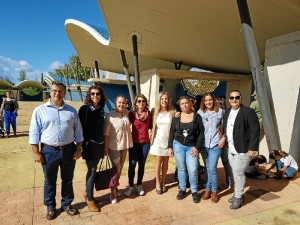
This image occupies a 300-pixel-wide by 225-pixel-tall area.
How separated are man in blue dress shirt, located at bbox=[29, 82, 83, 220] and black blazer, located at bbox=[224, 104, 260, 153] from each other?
2.31 m

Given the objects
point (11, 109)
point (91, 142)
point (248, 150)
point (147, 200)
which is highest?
point (11, 109)

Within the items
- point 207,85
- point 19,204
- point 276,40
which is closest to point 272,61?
point 276,40

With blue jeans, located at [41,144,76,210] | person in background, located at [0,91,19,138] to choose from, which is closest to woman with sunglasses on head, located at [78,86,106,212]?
blue jeans, located at [41,144,76,210]

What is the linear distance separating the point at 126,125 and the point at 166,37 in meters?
6.72

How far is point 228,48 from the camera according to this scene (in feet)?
34.7

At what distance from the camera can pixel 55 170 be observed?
354 centimetres

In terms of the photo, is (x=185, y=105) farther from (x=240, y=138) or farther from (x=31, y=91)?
(x=31, y=91)

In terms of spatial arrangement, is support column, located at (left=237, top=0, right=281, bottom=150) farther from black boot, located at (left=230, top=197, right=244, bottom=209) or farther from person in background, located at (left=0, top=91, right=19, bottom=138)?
person in background, located at (left=0, top=91, right=19, bottom=138)

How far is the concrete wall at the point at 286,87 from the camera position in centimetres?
580

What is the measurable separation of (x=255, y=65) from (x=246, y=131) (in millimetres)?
2076

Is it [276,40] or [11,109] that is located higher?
[276,40]

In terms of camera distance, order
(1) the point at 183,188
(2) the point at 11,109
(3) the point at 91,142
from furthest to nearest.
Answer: (2) the point at 11,109
(1) the point at 183,188
(3) the point at 91,142

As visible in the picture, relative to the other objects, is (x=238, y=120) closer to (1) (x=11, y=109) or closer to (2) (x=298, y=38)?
(2) (x=298, y=38)

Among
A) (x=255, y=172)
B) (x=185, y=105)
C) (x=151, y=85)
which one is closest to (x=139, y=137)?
(x=185, y=105)
